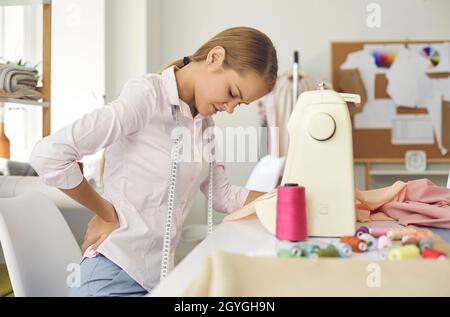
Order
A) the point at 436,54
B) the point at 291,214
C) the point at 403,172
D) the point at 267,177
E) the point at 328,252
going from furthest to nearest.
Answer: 1. the point at 436,54
2. the point at 403,172
3. the point at 267,177
4. the point at 291,214
5. the point at 328,252

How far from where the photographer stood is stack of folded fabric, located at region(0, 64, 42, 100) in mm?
2252

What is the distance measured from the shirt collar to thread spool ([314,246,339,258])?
0.60m

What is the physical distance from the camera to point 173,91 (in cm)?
118

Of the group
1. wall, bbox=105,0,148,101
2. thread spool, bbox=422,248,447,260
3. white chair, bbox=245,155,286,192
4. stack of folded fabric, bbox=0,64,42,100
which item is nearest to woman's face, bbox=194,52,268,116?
thread spool, bbox=422,248,447,260

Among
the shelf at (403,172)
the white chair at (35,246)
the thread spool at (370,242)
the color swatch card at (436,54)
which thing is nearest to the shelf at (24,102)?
the white chair at (35,246)

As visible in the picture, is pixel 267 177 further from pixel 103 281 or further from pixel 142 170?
pixel 103 281

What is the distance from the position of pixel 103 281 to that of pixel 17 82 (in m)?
1.50

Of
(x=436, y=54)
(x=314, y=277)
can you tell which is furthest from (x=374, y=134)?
(x=314, y=277)

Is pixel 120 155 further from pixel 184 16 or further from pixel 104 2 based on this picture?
pixel 184 16

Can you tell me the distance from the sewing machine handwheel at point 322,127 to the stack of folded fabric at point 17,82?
175cm

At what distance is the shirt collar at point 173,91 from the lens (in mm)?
1182
